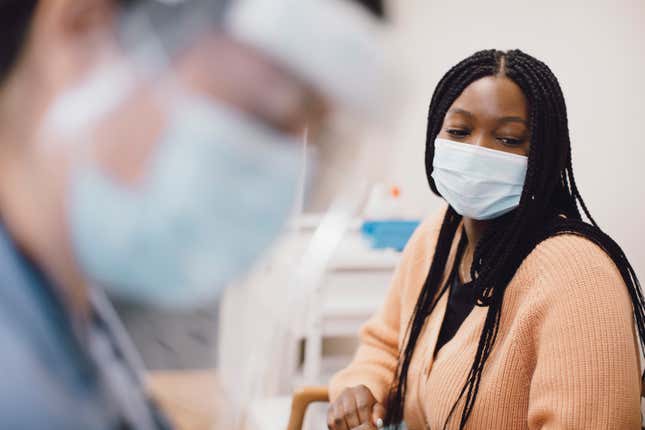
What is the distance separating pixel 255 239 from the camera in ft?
1.21

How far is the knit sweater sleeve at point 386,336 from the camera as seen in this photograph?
1069 millimetres

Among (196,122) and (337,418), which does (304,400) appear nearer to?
(337,418)

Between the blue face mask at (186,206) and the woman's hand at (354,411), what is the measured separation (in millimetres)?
675

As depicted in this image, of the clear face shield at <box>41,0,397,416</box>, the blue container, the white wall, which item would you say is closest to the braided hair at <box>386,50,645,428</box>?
the white wall

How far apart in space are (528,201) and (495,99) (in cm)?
15

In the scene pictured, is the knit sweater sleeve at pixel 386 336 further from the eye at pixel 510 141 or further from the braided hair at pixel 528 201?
the eye at pixel 510 141

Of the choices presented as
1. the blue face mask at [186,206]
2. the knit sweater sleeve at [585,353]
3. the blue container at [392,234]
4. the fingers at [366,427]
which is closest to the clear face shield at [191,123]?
the blue face mask at [186,206]

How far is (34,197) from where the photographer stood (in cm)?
35

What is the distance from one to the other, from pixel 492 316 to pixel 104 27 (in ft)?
2.18

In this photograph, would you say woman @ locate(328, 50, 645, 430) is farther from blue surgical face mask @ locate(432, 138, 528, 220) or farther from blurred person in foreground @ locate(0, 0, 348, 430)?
blurred person in foreground @ locate(0, 0, 348, 430)

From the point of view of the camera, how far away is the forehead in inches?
32.9

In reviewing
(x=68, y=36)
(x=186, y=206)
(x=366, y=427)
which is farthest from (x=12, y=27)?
(x=366, y=427)

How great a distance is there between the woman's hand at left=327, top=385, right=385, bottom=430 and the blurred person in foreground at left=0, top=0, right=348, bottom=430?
67 centimetres

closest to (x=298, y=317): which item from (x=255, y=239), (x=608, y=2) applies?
(x=255, y=239)
